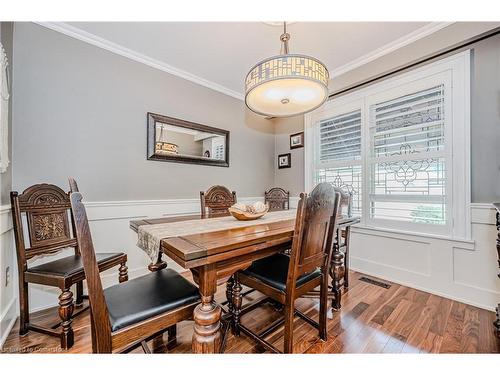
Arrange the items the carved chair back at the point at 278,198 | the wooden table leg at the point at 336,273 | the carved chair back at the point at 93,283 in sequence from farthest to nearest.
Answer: the carved chair back at the point at 278,198 < the wooden table leg at the point at 336,273 < the carved chair back at the point at 93,283

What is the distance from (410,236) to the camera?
7.39ft

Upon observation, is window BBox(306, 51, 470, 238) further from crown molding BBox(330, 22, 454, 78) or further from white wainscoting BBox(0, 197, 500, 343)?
crown molding BBox(330, 22, 454, 78)

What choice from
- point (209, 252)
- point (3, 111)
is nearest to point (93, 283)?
point (209, 252)

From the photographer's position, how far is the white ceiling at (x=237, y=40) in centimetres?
201

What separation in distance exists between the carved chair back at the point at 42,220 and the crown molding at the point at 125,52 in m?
1.45

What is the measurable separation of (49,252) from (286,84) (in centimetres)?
217

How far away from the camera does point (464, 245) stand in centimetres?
193

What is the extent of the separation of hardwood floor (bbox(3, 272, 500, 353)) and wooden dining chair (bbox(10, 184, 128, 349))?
0.36 feet

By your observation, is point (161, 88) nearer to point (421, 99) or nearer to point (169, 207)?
point (169, 207)

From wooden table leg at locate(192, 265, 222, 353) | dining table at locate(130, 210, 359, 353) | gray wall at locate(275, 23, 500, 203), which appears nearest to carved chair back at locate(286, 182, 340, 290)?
dining table at locate(130, 210, 359, 353)

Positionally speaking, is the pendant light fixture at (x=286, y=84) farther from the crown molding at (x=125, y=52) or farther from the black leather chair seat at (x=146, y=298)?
the crown molding at (x=125, y=52)

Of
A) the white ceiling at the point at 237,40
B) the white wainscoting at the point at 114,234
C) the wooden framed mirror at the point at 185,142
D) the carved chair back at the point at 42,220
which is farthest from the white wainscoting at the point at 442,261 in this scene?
the carved chair back at the point at 42,220
